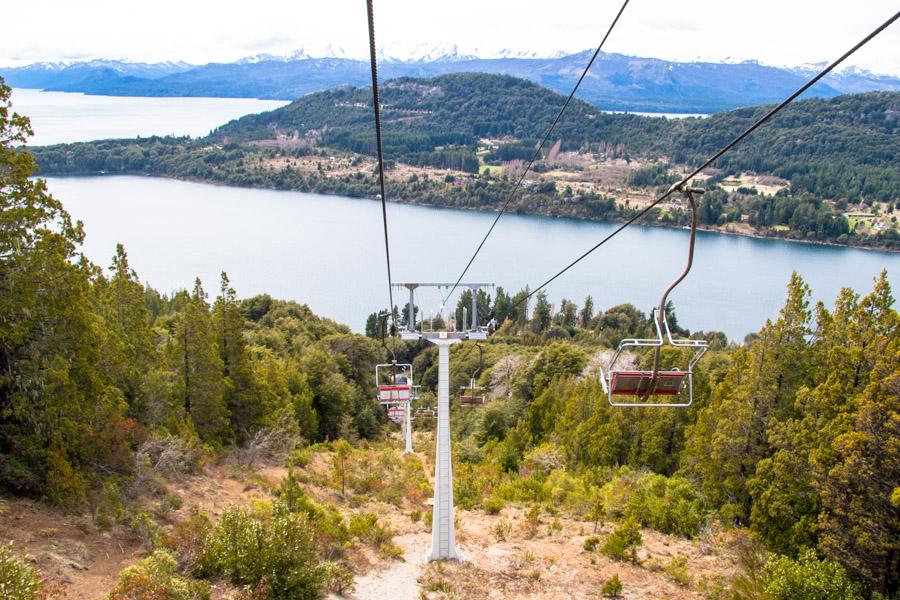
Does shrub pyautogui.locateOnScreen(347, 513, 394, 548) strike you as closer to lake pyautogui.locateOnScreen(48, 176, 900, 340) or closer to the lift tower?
the lift tower

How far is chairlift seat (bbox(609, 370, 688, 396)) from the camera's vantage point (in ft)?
22.0

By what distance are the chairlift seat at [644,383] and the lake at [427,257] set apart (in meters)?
52.0

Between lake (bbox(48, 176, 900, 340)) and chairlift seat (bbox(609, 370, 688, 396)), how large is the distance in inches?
2049

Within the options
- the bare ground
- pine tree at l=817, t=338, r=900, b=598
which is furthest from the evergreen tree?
pine tree at l=817, t=338, r=900, b=598

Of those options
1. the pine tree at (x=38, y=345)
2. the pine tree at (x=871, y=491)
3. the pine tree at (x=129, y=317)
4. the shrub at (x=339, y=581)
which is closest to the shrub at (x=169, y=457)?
the pine tree at (x=38, y=345)

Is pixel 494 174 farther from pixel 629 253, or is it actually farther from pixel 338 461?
pixel 338 461

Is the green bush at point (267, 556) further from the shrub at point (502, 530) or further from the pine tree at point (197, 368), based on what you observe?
the pine tree at point (197, 368)

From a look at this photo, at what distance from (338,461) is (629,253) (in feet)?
237

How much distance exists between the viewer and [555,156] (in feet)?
481

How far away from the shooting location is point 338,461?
1709cm

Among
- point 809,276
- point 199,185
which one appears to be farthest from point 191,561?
point 199,185

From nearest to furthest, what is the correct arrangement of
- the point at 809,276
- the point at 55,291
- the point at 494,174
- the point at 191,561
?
the point at 191,561
the point at 55,291
the point at 809,276
the point at 494,174

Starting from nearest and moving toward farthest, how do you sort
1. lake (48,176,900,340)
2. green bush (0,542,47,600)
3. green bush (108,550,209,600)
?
green bush (0,542,47,600)
green bush (108,550,209,600)
lake (48,176,900,340)

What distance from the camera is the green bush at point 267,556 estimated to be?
8.03m
